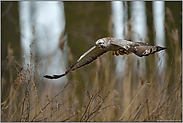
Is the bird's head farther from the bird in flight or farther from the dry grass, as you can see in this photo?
the dry grass

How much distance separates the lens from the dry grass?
5.37 ft

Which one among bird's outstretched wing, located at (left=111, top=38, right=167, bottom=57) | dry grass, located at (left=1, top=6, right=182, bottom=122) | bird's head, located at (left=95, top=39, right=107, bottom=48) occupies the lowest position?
dry grass, located at (left=1, top=6, right=182, bottom=122)

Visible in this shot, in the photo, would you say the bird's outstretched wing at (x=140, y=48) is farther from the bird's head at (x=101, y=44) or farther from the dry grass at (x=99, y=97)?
the bird's head at (x=101, y=44)

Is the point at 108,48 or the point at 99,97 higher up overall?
the point at 108,48

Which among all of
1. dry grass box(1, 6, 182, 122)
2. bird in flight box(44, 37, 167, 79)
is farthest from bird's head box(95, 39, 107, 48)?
dry grass box(1, 6, 182, 122)

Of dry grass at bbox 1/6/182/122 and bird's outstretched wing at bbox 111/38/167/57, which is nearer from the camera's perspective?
dry grass at bbox 1/6/182/122

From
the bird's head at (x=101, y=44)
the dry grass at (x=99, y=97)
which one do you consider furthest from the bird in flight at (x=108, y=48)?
the dry grass at (x=99, y=97)

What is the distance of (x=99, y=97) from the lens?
1722 mm

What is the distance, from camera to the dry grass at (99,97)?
1.64m

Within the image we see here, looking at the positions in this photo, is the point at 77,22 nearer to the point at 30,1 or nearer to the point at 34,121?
the point at 30,1

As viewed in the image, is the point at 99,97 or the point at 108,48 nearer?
the point at 99,97

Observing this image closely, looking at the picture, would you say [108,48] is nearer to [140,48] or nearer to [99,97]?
[140,48]

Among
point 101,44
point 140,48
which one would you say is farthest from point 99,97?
point 101,44

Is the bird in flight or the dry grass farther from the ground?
the bird in flight
